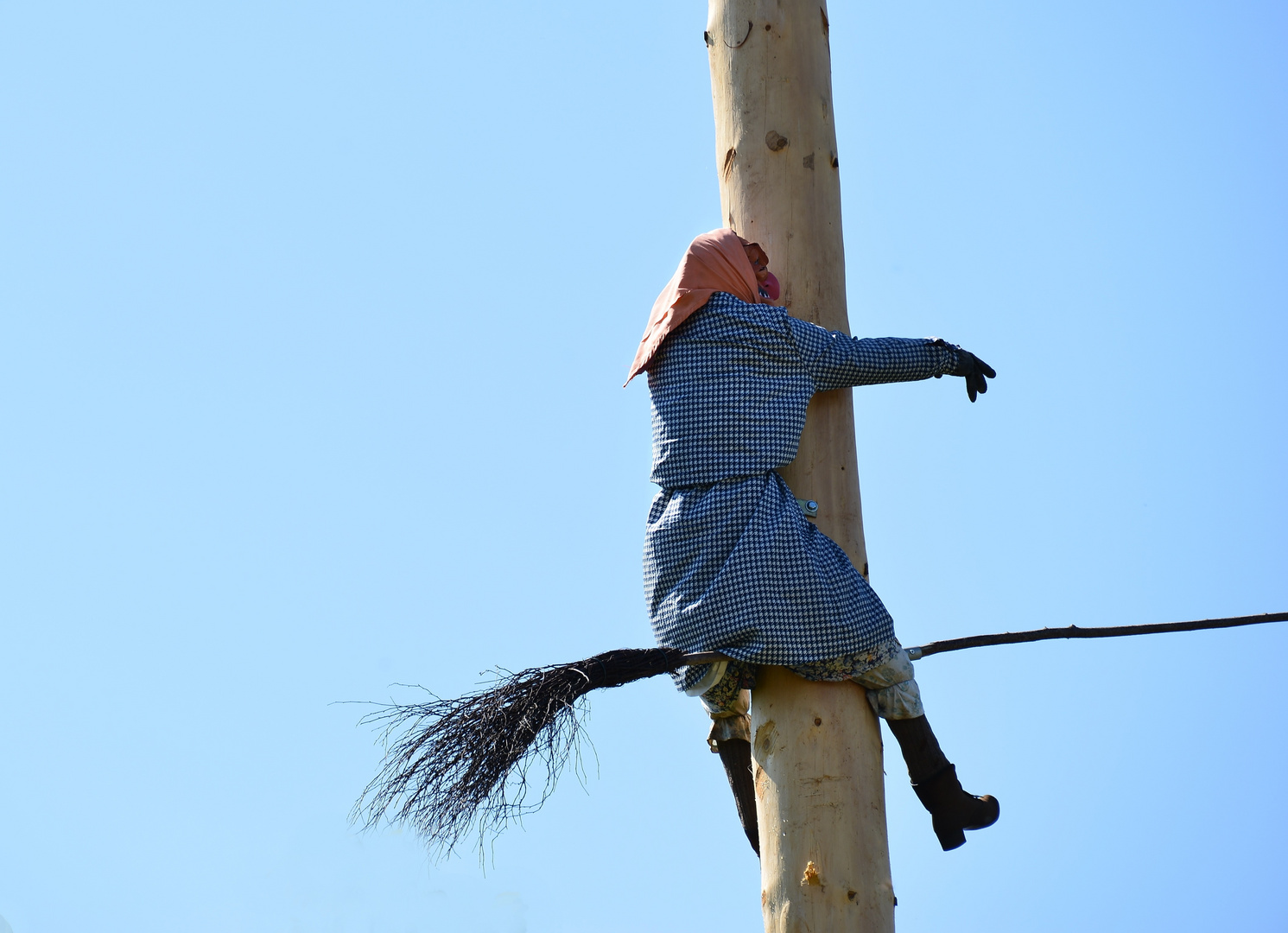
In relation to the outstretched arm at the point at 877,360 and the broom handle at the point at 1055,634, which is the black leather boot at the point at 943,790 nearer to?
the broom handle at the point at 1055,634

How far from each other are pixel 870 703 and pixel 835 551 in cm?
47

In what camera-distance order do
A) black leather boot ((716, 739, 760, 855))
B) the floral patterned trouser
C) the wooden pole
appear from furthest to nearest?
1. black leather boot ((716, 739, 760, 855))
2. the floral patterned trouser
3. the wooden pole

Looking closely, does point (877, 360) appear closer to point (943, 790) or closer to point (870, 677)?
point (870, 677)

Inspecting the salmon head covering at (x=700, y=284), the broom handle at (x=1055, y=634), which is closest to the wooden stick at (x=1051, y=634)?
the broom handle at (x=1055, y=634)

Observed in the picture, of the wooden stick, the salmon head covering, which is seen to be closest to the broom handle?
the wooden stick

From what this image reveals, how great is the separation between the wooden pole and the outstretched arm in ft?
0.46

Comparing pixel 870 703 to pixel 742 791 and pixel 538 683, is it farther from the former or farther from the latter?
pixel 538 683

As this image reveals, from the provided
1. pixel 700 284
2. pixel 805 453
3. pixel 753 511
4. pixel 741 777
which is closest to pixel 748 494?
pixel 753 511

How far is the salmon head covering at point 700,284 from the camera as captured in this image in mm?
4086

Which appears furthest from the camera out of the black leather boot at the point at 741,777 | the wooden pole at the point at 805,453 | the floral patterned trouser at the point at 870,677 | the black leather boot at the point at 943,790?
the black leather boot at the point at 741,777

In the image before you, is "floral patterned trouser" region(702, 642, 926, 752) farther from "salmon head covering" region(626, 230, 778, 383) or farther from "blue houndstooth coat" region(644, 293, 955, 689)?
"salmon head covering" region(626, 230, 778, 383)

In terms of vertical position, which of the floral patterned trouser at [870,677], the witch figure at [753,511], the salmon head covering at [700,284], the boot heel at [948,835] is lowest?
the boot heel at [948,835]

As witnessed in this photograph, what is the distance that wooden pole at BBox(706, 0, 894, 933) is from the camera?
381cm

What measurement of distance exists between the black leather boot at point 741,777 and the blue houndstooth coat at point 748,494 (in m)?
0.38
